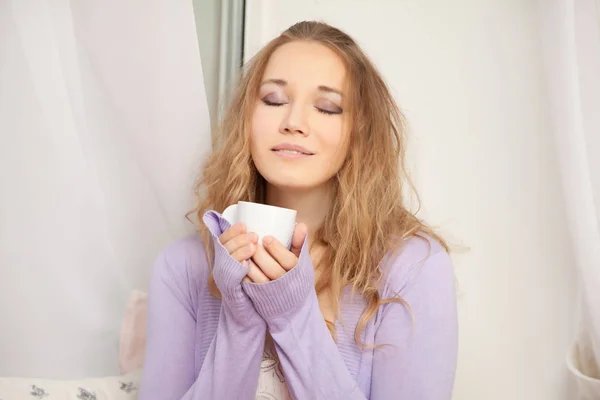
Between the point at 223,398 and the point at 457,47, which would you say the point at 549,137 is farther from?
the point at 223,398

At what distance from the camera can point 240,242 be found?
74 cm

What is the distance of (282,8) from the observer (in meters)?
1.40

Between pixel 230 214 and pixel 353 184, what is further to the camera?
pixel 353 184

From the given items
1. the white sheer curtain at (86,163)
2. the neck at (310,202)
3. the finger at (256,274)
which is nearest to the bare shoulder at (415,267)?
the neck at (310,202)

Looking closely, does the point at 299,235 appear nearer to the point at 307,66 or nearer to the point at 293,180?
the point at 293,180

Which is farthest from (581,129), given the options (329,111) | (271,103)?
(271,103)

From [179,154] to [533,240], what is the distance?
73 centimetres

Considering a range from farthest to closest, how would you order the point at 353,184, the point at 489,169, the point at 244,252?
the point at 489,169 < the point at 353,184 < the point at 244,252

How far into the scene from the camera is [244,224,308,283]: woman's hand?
0.74 m

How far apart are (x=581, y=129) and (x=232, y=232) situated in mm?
580

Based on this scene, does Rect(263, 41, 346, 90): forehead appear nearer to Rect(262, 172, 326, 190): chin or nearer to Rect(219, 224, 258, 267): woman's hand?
Rect(262, 172, 326, 190): chin

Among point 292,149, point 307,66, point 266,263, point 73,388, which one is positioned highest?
point 307,66

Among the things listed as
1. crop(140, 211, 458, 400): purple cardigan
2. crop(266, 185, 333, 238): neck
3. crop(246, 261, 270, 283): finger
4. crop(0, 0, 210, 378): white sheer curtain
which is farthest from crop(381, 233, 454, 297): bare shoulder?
crop(0, 0, 210, 378): white sheer curtain

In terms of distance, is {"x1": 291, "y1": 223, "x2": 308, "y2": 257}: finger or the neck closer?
{"x1": 291, "y1": 223, "x2": 308, "y2": 257}: finger
